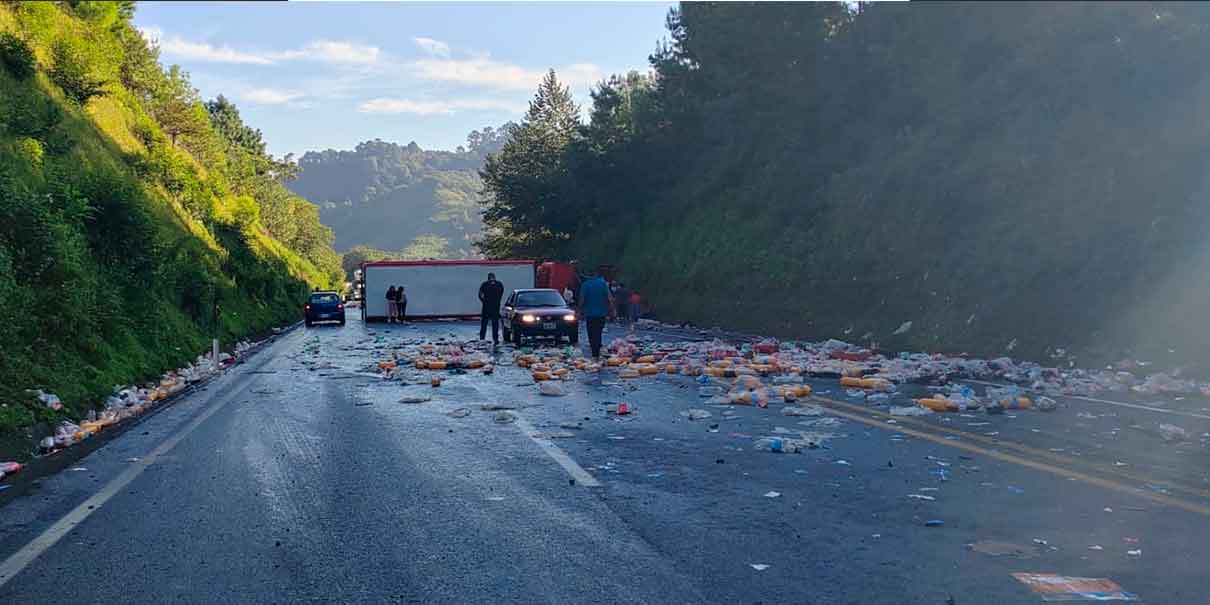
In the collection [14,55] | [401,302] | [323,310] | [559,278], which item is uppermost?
[14,55]

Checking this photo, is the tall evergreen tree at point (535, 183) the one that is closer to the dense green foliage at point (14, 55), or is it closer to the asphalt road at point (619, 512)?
the dense green foliage at point (14, 55)

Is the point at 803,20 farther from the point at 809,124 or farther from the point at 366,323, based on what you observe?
the point at 366,323

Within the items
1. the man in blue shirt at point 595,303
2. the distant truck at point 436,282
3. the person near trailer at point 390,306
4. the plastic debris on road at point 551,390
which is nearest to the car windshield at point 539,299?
the man in blue shirt at point 595,303

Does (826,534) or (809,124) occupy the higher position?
(809,124)

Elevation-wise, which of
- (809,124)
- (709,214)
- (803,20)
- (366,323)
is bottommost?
(366,323)

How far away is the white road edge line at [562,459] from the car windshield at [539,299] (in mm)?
16054

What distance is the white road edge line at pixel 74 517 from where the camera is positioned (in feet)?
19.4

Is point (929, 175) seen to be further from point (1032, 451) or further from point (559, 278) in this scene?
point (1032, 451)

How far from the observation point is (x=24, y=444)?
10.8m

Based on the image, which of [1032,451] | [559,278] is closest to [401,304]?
[559,278]

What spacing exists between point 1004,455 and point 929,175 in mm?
26028

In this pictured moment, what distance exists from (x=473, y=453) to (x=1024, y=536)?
5.09 metres

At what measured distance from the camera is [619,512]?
279 inches

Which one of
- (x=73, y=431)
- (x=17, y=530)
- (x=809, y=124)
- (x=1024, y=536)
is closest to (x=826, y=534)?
(x=1024, y=536)
